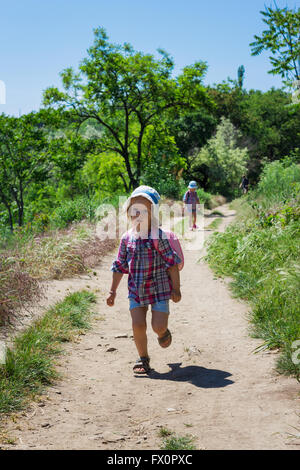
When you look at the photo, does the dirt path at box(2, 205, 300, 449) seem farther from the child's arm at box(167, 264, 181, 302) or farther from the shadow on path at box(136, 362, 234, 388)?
the child's arm at box(167, 264, 181, 302)

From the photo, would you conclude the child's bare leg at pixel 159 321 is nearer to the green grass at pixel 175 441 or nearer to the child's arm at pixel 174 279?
the child's arm at pixel 174 279

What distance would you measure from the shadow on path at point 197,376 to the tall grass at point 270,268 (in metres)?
0.53

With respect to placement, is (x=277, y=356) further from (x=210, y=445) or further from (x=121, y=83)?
(x=121, y=83)

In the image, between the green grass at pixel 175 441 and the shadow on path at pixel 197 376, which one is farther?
the shadow on path at pixel 197 376

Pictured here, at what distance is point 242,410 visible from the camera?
3191 millimetres

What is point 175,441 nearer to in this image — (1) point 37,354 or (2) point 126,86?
(1) point 37,354

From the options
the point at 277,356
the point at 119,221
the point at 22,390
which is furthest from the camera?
the point at 119,221

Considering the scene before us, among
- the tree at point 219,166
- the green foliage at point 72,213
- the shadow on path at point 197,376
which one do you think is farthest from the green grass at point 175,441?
the tree at point 219,166

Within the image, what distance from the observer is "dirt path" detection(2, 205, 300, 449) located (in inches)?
113

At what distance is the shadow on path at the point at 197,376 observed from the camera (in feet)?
12.8

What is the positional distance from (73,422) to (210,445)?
103 cm

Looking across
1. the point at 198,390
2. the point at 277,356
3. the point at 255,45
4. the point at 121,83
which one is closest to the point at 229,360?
the point at 277,356

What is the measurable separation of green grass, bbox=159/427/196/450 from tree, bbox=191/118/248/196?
34671 mm
